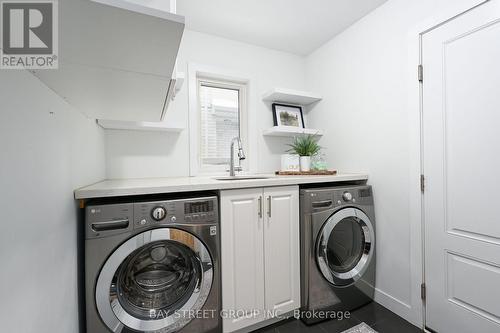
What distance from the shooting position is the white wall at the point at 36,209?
50 centimetres

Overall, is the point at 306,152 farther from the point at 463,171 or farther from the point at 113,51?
the point at 113,51

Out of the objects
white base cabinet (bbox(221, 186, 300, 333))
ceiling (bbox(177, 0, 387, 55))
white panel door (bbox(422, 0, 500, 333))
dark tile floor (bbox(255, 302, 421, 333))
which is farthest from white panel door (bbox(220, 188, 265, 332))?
ceiling (bbox(177, 0, 387, 55))

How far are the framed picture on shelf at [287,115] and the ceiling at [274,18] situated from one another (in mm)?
670

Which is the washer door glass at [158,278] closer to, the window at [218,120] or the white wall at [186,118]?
the white wall at [186,118]

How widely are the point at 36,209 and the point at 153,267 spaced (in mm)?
755

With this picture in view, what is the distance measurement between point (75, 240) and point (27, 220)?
51 cm

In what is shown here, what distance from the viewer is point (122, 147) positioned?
1.75 metres

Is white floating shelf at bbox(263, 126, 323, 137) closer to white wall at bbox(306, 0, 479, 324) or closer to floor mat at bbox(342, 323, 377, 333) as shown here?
white wall at bbox(306, 0, 479, 324)

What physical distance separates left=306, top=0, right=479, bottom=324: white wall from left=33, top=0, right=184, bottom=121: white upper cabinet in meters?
1.67

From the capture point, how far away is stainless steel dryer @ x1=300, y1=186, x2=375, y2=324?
1.48 m

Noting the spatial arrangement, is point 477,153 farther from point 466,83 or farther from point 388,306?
point 388,306

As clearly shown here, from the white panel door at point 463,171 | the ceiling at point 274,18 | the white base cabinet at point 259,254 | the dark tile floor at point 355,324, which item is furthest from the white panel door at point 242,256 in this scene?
the ceiling at point 274,18

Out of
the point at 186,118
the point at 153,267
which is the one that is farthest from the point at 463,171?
the point at 186,118

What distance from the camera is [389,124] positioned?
5.46 ft
